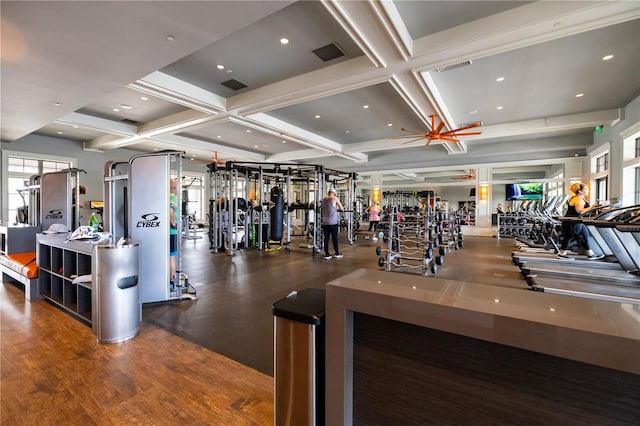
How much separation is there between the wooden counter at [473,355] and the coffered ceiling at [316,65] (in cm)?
297

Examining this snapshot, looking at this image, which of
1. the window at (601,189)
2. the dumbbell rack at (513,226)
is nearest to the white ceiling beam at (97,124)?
the dumbbell rack at (513,226)

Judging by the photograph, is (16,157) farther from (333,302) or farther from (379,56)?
(333,302)

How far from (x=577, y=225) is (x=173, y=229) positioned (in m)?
7.79

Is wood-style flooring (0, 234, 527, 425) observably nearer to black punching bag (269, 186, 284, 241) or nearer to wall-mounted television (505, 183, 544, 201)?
black punching bag (269, 186, 284, 241)

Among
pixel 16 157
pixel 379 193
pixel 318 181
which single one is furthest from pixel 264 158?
pixel 16 157

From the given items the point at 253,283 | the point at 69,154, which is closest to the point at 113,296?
the point at 253,283

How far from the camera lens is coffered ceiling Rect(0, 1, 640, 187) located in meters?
3.06

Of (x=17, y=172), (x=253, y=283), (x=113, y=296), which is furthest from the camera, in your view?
(x=17, y=172)

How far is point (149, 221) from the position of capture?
358 cm

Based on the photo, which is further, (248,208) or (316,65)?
(248,208)

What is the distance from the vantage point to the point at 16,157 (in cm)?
994

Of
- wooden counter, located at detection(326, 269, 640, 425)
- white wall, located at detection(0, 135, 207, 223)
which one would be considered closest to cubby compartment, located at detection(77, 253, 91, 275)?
wooden counter, located at detection(326, 269, 640, 425)

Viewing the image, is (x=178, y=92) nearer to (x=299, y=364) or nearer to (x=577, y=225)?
(x=299, y=364)

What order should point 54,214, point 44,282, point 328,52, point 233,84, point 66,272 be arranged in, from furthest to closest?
point 233,84 → point 54,214 → point 328,52 → point 44,282 → point 66,272
